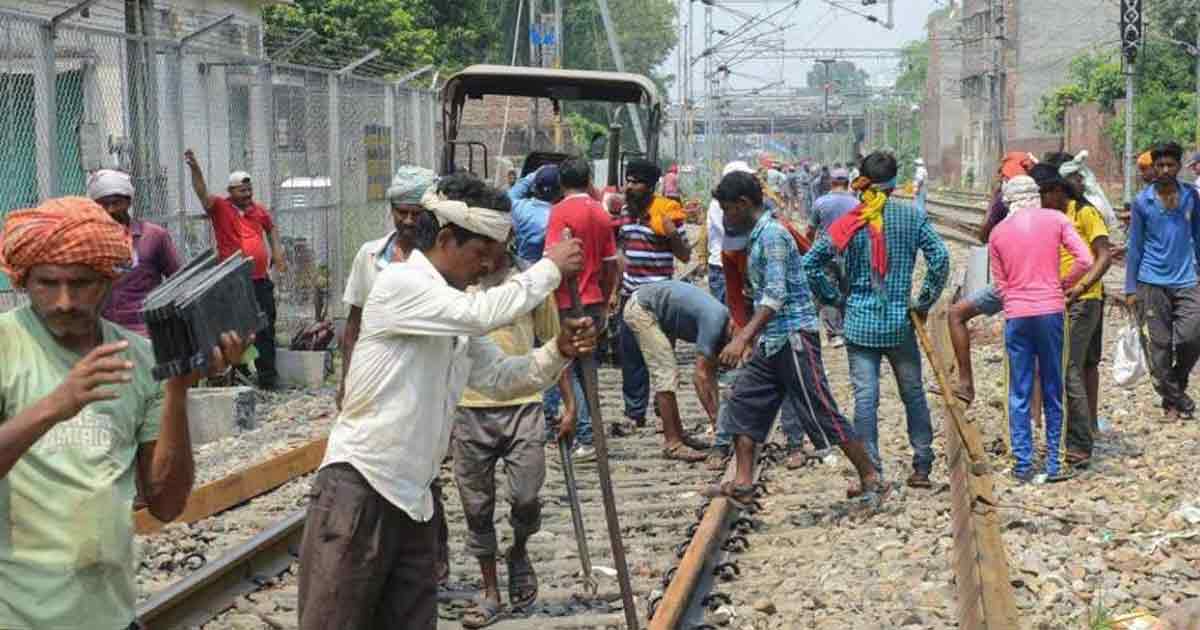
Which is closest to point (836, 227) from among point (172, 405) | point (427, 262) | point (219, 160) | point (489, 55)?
point (427, 262)

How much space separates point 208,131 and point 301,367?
222cm

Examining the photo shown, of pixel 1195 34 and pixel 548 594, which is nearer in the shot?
pixel 548 594

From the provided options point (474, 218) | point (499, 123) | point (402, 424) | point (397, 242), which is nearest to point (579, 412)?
point (397, 242)

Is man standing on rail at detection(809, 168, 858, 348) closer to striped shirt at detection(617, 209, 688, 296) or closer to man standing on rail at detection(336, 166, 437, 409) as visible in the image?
striped shirt at detection(617, 209, 688, 296)

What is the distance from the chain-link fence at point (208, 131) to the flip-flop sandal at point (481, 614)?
101 inches

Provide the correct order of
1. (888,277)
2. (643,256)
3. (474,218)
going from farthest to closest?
(643,256), (888,277), (474,218)

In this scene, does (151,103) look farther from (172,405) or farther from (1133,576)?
(172,405)

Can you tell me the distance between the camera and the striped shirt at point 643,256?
1286cm

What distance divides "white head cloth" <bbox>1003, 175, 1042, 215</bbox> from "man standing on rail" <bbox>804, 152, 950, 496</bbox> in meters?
0.67

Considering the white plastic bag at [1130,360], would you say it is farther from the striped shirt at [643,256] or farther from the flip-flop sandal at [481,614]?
the flip-flop sandal at [481,614]

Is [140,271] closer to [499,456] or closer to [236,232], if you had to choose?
[499,456]

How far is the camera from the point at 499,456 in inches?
304

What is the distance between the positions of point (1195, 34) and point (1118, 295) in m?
39.9

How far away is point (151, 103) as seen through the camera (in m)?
14.0
